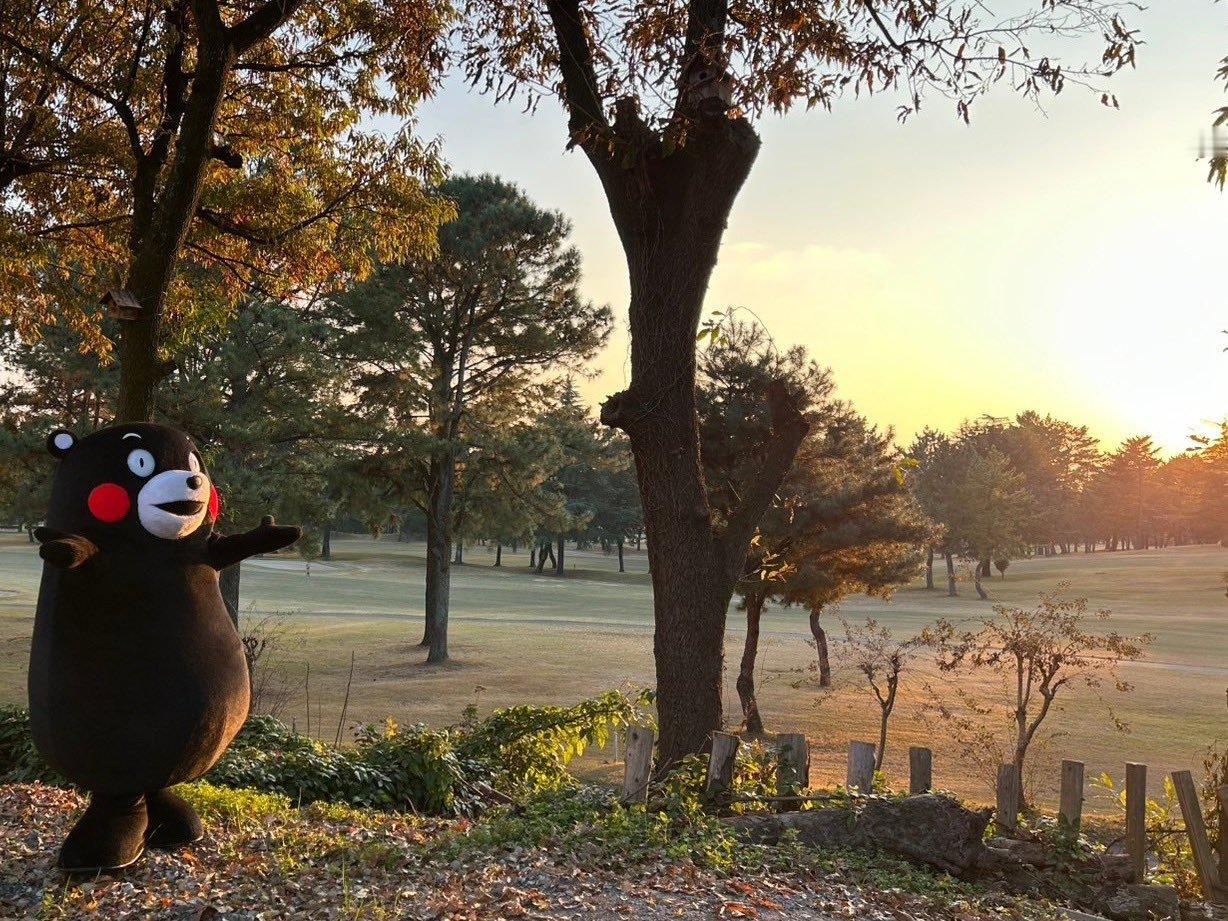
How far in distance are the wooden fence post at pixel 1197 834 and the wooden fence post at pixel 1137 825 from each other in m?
0.23

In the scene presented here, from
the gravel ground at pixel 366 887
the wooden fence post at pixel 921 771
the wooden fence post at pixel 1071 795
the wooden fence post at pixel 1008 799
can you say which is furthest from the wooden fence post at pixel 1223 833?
→ the gravel ground at pixel 366 887

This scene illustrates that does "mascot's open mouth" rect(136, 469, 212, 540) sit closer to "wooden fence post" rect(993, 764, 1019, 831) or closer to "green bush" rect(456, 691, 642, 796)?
"green bush" rect(456, 691, 642, 796)

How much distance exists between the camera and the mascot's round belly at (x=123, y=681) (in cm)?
432

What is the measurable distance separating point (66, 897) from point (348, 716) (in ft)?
43.4

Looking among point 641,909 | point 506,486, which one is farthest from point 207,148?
point 506,486

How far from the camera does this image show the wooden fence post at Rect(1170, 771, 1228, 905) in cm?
633

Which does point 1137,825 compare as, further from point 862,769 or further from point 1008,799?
point 862,769

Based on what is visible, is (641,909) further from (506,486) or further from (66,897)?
(506,486)

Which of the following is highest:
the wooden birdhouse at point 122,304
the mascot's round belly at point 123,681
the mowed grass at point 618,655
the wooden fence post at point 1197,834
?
the wooden birdhouse at point 122,304

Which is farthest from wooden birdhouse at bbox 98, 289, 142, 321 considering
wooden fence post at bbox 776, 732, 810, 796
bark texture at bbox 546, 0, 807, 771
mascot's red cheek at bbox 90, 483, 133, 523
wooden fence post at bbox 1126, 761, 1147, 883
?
wooden fence post at bbox 1126, 761, 1147, 883

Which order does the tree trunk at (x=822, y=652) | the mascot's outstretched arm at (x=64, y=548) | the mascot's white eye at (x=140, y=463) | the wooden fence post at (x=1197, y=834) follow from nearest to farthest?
1. the mascot's outstretched arm at (x=64, y=548)
2. the mascot's white eye at (x=140, y=463)
3. the wooden fence post at (x=1197, y=834)
4. the tree trunk at (x=822, y=652)

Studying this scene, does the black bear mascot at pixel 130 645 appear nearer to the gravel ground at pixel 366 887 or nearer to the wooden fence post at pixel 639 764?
the gravel ground at pixel 366 887

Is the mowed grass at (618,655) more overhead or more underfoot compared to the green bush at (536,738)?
more underfoot

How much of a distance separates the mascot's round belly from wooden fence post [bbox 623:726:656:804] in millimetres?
2758
